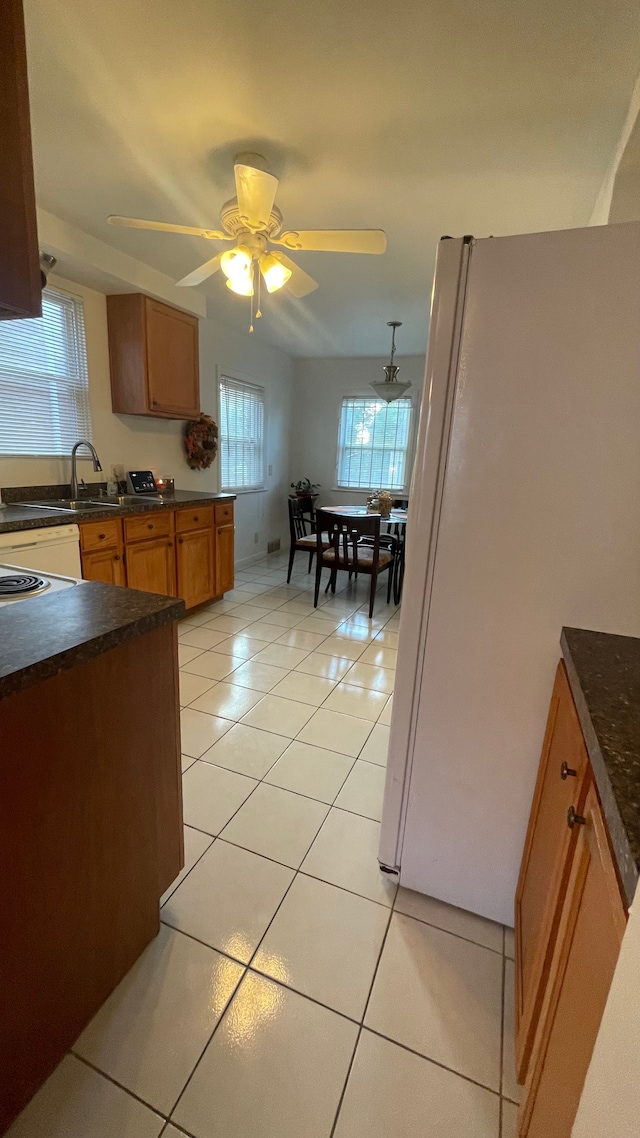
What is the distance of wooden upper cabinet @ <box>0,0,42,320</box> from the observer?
0.85 m

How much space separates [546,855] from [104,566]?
8.21 feet

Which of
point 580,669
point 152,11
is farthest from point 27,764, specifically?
point 152,11

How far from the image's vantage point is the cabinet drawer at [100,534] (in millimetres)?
2534

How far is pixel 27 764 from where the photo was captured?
82 centimetres

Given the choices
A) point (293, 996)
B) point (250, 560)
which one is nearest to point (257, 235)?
point (293, 996)

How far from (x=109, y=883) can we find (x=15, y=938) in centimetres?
24

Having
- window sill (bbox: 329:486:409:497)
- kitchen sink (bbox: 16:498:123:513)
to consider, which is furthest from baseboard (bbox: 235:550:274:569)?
kitchen sink (bbox: 16:498:123:513)

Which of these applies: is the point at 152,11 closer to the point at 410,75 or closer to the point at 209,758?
the point at 410,75

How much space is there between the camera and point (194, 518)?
3.38m

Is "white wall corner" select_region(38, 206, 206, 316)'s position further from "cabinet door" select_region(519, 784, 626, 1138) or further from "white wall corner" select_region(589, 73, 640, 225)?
"cabinet door" select_region(519, 784, 626, 1138)

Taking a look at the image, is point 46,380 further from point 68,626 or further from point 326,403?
point 326,403

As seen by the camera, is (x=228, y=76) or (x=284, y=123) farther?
(x=284, y=123)

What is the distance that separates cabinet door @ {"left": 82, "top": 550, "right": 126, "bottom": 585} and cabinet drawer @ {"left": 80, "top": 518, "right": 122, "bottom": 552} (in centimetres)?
4

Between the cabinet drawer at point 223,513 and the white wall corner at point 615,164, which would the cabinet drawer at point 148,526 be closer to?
the cabinet drawer at point 223,513
